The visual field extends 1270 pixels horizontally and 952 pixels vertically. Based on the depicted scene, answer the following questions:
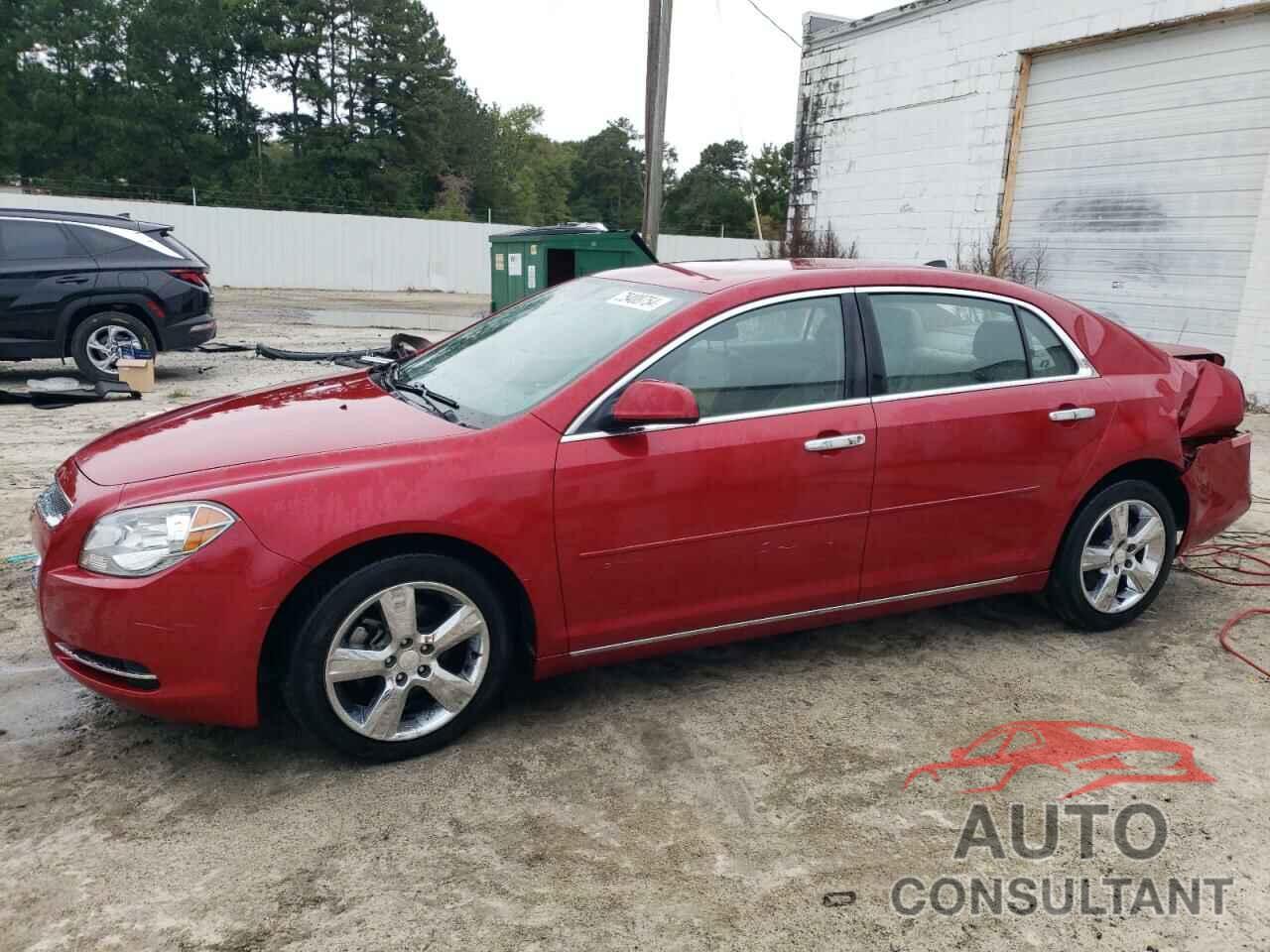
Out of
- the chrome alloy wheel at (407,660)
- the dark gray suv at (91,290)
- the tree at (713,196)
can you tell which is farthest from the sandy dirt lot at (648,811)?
the tree at (713,196)

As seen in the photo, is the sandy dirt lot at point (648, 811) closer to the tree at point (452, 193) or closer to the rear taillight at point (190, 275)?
the rear taillight at point (190, 275)

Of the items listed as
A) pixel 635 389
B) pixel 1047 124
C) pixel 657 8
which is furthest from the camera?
pixel 657 8

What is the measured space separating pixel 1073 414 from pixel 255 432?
10.3ft

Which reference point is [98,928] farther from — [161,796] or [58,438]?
[58,438]

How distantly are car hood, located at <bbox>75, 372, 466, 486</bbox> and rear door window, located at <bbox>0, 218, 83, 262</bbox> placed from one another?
23.7 feet

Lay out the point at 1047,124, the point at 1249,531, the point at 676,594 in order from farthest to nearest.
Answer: the point at 1047,124
the point at 1249,531
the point at 676,594

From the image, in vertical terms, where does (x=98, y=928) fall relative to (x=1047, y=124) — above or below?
below

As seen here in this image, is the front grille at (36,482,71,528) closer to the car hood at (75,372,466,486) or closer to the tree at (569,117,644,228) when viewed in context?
the car hood at (75,372,466,486)

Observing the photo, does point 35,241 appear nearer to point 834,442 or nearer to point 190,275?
point 190,275

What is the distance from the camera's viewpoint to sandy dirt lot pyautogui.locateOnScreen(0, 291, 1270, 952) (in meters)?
2.51

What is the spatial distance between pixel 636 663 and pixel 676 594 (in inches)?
A: 27.4

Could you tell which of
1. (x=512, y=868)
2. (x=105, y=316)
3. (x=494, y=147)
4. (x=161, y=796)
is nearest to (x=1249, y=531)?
(x=512, y=868)

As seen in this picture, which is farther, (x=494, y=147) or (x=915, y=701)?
(x=494, y=147)

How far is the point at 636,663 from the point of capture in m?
4.09
